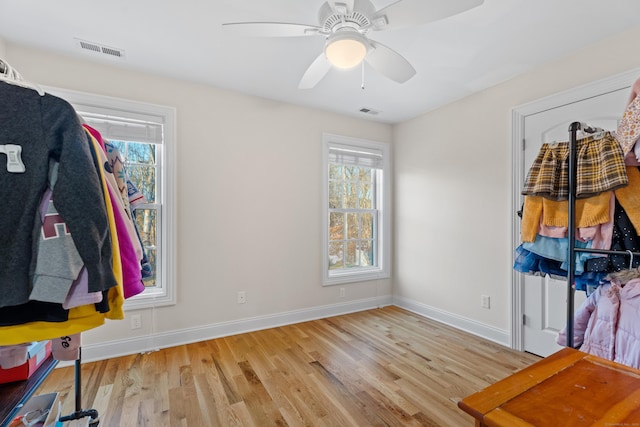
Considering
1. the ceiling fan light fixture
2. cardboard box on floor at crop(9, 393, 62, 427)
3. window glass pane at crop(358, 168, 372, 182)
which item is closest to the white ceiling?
the ceiling fan light fixture

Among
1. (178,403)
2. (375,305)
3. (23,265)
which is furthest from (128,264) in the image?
(375,305)

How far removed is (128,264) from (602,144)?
1.98m

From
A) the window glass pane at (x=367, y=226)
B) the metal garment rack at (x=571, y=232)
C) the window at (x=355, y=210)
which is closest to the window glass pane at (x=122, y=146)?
the window at (x=355, y=210)

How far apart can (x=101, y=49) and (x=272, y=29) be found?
1.64 meters

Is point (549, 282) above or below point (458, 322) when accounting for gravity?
above

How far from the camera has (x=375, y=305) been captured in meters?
3.98

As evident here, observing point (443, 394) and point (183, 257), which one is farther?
point (183, 257)

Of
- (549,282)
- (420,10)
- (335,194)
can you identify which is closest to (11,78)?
(420,10)

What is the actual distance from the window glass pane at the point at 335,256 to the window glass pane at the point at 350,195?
1.78 feet

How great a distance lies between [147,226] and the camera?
9.17ft

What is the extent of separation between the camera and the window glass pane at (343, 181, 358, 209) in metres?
3.95

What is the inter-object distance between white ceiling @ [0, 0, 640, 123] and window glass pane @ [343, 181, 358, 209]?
1326 millimetres

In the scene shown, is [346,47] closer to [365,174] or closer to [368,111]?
[368,111]

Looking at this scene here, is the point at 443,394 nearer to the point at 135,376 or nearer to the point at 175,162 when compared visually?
the point at 135,376
